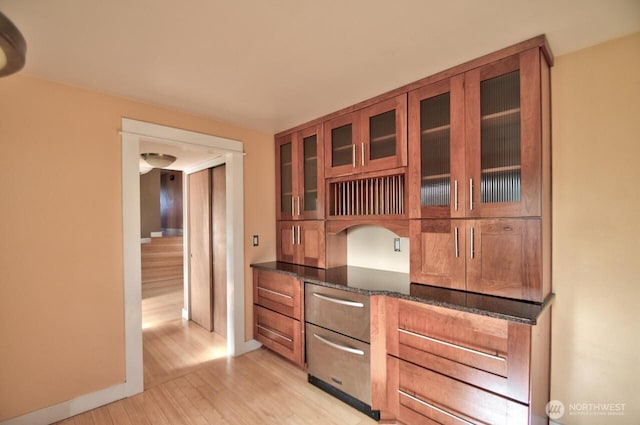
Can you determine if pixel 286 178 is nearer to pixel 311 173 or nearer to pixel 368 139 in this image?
pixel 311 173

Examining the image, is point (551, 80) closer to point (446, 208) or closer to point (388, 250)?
point (446, 208)

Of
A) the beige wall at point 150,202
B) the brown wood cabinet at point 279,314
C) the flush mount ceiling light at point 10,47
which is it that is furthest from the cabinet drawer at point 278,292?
the beige wall at point 150,202

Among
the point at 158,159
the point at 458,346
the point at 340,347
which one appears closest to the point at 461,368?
the point at 458,346

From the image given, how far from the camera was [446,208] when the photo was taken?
1.99 meters

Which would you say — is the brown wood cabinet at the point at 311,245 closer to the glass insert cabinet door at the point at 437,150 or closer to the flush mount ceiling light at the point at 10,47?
the glass insert cabinet door at the point at 437,150

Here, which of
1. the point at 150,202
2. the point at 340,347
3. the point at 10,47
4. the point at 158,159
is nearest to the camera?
the point at 10,47

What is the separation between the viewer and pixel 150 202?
8688 millimetres

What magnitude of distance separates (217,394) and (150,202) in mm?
7836

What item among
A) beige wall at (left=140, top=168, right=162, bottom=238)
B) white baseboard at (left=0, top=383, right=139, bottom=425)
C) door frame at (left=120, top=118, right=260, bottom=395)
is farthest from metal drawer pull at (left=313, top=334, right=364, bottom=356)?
beige wall at (left=140, top=168, right=162, bottom=238)

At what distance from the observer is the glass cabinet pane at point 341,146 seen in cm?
261

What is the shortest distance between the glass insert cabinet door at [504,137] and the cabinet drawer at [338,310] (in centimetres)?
101

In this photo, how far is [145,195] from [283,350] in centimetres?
774

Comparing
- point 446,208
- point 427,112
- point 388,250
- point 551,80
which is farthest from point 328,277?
point 551,80

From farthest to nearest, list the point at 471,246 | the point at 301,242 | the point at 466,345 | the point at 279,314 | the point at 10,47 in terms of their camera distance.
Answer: the point at 301,242 < the point at 279,314 < the point at 471,246 < the point at 466,345 < the point at 10,47
